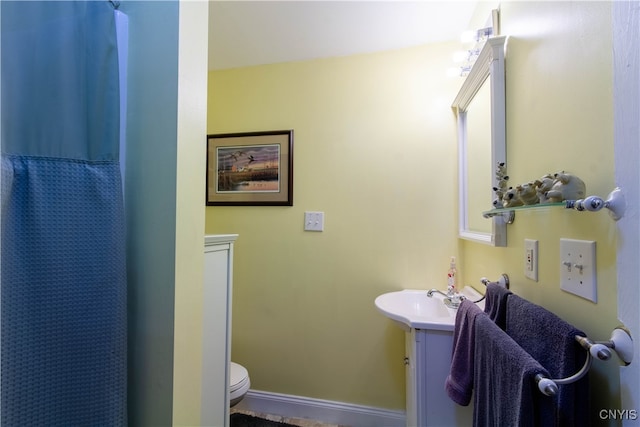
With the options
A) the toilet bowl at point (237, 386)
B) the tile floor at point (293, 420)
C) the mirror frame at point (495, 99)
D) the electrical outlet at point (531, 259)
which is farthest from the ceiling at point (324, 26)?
the tile floor at point (293, 420)

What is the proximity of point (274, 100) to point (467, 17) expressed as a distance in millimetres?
1232

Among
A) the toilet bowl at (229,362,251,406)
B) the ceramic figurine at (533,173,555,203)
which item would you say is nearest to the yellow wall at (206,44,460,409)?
the toilet bowl at (229,362,251,406)

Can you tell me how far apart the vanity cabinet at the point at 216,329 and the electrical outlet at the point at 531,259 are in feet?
3.38

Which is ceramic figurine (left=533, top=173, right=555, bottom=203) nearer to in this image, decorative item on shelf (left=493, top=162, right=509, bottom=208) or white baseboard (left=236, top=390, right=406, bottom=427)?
decorative item on shelf (left=493, top=162, right=509, bottom=208)

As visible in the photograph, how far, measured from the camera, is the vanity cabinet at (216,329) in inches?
36.4

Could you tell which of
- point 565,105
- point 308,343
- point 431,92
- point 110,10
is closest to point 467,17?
point 431,92

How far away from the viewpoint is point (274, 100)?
1858mm

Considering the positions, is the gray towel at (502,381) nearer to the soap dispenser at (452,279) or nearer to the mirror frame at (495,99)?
the mirror frame at (495,99)

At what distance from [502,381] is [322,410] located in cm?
140

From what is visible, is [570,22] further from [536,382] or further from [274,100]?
[274,100]

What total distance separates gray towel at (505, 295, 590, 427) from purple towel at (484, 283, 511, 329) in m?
0.15

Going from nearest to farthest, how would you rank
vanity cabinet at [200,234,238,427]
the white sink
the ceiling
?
vanity cabinet at [200,234,238,427], the white sink, the ceiling

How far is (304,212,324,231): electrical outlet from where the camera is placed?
176 cm

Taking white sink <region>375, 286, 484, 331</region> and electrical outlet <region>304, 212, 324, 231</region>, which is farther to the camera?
electrical outlet <region>304, 212, 324, 231</region>
